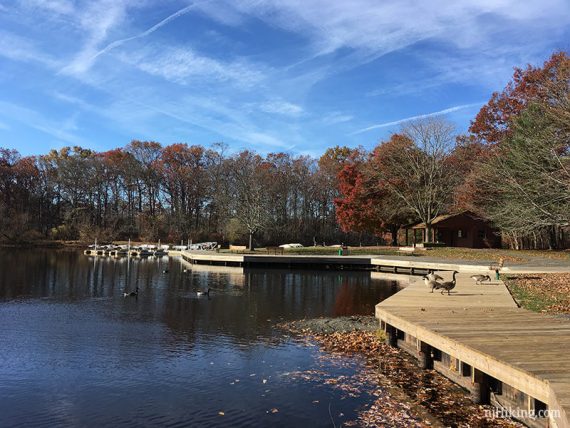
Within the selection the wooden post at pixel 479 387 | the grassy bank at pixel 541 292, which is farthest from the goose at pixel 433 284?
the wooden post at pixel 479 387

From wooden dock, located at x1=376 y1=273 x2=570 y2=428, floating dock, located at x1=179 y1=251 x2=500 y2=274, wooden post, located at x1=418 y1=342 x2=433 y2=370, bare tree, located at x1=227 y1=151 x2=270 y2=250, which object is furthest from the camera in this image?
bare tree, located at x1=227 y1=151 x2=270 y2=250

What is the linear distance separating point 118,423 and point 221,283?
2025cm

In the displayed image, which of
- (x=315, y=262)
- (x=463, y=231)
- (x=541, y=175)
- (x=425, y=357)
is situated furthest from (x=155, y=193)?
(x=425, y=357)

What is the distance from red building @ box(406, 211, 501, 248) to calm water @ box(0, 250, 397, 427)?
89.8 feet

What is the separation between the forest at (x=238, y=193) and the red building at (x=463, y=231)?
4.47ft

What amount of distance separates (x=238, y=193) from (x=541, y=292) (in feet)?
173

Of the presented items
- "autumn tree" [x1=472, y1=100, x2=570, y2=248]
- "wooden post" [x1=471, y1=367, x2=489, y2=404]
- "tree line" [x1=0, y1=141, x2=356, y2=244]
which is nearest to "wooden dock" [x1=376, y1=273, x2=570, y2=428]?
"wooden post" [x1=471, y1=367, x2=489, y2=404]

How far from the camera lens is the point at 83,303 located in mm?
19703

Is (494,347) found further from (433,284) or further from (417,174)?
(417,174)

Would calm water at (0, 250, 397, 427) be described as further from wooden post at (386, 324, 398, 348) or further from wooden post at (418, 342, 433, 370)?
wooden post at (386, 324, 398, 348)

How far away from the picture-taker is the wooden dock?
5.91 meters

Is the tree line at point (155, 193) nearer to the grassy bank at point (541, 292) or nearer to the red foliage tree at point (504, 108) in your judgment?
the red foliage tree at point (504, 108)

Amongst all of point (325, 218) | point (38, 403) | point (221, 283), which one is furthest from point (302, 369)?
point (325, 218)

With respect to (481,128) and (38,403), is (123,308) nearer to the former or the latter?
(38,403)
